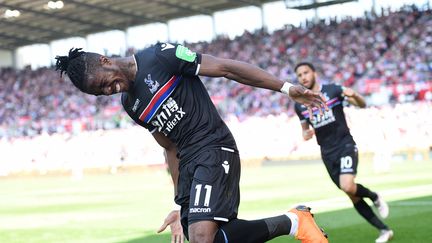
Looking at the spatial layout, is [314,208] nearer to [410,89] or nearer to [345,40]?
[410,89]

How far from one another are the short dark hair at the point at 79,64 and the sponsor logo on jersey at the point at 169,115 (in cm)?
60

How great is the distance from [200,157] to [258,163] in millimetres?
27159

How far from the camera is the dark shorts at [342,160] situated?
10066 mm

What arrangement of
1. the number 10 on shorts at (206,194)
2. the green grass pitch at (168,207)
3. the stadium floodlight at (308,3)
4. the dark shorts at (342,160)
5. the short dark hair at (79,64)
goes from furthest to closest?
the stadium floodlight at (308,3), the green grass pitch at (168,207), the dark shorts at (342,160), the number 10 on shorts at (206,194), the short dark hair at (79,64)

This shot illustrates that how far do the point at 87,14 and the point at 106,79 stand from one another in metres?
47.6

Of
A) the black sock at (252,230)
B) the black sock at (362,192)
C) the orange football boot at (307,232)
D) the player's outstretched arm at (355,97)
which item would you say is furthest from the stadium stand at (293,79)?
the black sock at (252,230)

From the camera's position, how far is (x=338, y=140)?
33.8 ft

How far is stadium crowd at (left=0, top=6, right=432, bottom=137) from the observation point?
34750 mm

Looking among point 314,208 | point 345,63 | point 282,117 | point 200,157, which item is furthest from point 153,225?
point 345,63

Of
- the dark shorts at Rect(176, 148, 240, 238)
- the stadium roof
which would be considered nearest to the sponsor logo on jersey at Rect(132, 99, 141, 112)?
the dark shorts at Rect(176, 148, 240, 238)

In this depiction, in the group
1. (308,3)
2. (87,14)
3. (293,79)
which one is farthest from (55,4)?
(293,79)

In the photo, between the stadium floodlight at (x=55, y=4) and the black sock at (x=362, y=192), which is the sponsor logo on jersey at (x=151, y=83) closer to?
the black sock at (x=362, y=192)

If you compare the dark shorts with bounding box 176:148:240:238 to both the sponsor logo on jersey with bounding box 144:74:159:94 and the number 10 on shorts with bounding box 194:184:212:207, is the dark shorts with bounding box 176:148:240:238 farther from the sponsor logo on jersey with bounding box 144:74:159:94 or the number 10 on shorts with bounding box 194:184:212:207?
the sponsor logo on jersey with bounding box 144:74:159:94

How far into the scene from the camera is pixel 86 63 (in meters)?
5.74
